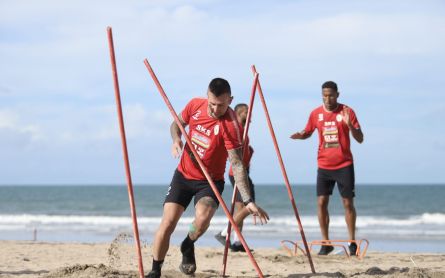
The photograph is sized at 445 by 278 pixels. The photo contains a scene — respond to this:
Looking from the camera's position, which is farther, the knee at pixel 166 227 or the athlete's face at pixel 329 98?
the athlete's face at pixel 329 98

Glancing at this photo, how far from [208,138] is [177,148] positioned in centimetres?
35

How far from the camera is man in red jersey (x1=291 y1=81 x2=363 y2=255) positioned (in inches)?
364

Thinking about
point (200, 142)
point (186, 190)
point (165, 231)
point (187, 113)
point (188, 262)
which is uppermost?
point (187, 113)

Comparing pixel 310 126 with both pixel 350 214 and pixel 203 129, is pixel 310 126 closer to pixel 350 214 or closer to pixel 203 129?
pixel 350 214

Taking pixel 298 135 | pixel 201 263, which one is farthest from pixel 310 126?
pixel 201 263

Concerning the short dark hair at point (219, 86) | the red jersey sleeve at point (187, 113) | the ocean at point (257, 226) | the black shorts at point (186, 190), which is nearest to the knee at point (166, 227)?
the black shorts at point (186, 190)

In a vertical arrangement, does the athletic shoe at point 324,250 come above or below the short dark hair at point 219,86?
below

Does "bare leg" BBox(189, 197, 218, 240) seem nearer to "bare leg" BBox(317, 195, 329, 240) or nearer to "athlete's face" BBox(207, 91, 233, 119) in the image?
"athlete's face" BBox(207, 91, 233, 119)

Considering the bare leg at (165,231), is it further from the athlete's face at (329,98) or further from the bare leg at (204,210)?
the athlete's face at (329,98)

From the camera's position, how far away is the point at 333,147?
9.34m

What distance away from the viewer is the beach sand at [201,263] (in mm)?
7000

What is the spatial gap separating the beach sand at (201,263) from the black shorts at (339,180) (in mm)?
865

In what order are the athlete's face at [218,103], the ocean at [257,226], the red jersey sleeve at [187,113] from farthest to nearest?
1. the ocean at [257,226]
2. the red jersey sleeve at [187,113]
3. the athlete's face at [218,103]

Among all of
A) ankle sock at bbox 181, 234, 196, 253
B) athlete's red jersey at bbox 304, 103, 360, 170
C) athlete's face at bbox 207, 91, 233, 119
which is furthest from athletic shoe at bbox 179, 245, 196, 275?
athlete's red jersey at bbox 304, 103, 360, 170
